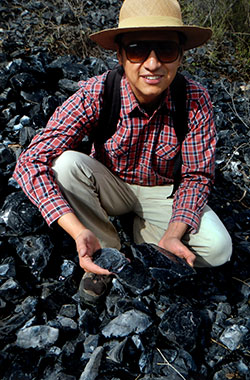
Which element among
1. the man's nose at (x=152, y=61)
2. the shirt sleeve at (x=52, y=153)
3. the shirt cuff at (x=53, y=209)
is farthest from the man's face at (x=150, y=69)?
the shirt cuff at (x=53, y=209)

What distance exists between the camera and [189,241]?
9.23 ft

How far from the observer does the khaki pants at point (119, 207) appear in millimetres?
2625

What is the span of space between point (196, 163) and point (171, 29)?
0.94 meters

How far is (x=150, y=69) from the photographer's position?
230 centimetres

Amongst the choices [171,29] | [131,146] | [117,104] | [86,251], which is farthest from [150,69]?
[86,251]

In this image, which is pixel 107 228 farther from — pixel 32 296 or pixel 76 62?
pixel 76 62

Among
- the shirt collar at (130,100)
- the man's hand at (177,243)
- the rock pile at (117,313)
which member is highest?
the shirt collar at (130,100)

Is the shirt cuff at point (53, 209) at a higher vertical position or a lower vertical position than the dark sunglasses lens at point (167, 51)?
lower

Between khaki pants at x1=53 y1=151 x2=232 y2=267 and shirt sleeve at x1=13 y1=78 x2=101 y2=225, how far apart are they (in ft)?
0.37

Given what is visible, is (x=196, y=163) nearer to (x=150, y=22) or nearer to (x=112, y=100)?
(x=112, y=100)

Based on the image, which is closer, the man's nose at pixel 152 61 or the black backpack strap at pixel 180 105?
the man's nose at pixel 152 61

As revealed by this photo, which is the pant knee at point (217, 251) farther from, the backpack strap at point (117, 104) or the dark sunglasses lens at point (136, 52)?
the dark sunglasses lens at point (136, 52)

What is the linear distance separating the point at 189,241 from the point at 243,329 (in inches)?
27.5

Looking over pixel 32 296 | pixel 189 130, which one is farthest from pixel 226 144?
pixel 32 296
